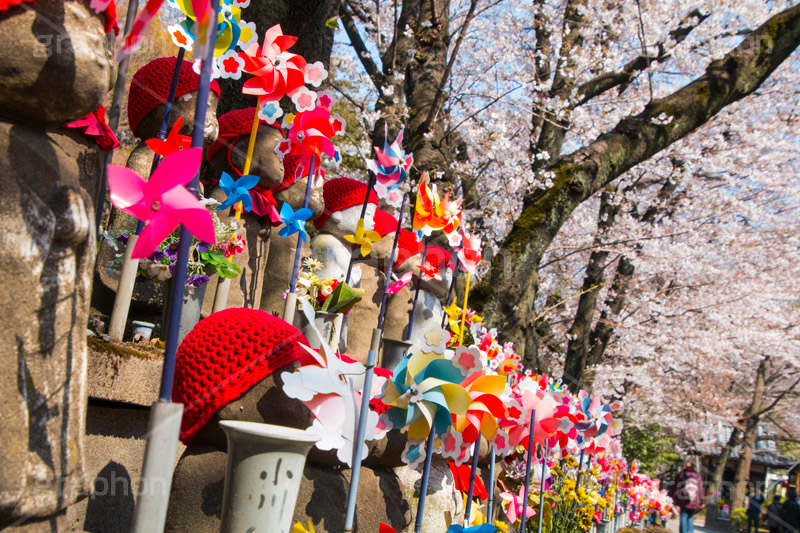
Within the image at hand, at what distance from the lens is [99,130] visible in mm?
2166

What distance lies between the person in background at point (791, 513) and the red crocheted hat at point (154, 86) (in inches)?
323

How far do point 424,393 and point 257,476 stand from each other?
0.46 m

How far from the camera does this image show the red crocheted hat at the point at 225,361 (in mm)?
1429

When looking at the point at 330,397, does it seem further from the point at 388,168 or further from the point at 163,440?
the point at 388,168

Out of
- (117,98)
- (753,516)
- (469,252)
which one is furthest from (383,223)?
(753,516)

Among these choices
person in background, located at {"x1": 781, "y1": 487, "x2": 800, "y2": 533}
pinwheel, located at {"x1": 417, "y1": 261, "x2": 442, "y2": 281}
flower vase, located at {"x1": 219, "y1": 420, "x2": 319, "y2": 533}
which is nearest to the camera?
flower vase, located at {"x1": 219, "y1": 420, "x2": 319, "y2": 533}

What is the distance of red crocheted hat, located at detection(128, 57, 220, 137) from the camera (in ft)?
7.93

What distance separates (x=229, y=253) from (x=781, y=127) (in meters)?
10.8

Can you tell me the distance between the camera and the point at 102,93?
42.8 inches

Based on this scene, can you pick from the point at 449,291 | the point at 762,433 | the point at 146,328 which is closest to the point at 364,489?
the point at 146,328

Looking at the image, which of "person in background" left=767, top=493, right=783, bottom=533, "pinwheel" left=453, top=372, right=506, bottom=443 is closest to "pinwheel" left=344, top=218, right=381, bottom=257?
"pinwheel" left=453, top=372, right=506, bottom=443

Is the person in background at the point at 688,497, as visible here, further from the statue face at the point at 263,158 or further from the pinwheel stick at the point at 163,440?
the pinwheel stick at the point at 163,440

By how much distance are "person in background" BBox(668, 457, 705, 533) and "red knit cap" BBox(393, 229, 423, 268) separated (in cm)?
678

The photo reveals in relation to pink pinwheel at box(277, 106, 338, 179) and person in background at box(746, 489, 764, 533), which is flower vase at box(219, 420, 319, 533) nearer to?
pink pinwheel at box(277, 106, 338, 179)
